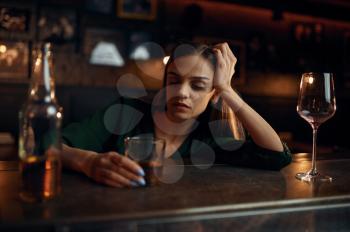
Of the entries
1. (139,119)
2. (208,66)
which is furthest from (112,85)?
(208,66)

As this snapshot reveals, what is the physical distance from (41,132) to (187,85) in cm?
71

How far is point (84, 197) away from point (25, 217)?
Result: 134mm

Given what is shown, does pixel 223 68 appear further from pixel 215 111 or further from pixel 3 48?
pixel 3 48

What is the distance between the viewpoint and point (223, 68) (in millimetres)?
1191

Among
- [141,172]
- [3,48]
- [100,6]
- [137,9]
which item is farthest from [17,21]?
[141,172]

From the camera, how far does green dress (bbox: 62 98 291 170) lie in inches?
42.3

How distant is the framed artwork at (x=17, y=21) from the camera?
3.00 metres

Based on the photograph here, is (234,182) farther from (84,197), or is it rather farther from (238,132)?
(238,132)

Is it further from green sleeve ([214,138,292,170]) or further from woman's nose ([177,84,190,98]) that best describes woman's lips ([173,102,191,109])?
green sleeve ([214,138,292,170])

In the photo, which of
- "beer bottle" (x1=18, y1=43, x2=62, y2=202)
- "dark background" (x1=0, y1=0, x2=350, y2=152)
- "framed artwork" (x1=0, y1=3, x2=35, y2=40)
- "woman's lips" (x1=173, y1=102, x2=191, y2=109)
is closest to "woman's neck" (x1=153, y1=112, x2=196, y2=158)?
"woman's lips" (x1=173, y1=102, x2=191, y2=109)

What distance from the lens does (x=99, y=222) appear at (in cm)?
54

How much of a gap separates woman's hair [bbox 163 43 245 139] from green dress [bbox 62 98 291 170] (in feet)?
0.11

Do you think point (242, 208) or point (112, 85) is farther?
point (112, 85)

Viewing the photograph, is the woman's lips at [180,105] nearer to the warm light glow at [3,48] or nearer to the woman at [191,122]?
the woman at [191,122]
